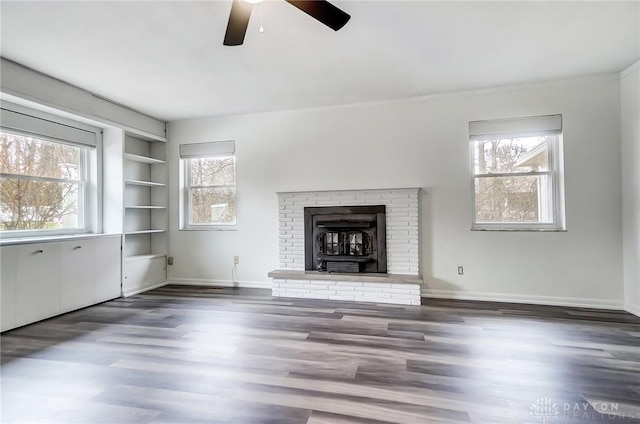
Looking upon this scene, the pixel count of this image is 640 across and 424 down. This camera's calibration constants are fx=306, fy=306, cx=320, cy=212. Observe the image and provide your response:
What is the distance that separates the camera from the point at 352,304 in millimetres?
3547

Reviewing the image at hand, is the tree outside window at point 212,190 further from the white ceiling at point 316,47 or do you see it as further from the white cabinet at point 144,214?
the white ceiling at point 316,47

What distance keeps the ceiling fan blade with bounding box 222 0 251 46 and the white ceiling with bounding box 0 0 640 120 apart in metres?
0.23

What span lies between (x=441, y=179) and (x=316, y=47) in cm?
216

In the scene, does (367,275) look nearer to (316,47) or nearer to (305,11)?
(316,47)

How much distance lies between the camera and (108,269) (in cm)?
380

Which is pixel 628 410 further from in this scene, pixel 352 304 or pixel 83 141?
pixel 83 141

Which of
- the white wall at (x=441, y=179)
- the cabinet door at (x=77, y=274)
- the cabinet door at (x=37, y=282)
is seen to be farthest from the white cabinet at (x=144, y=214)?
the cabinet door at (x=37, y=282)

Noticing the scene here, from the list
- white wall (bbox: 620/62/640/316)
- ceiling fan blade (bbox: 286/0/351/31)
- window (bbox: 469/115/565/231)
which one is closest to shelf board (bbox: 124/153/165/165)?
ceiling fan blade (bbox: 286/0/351/31)

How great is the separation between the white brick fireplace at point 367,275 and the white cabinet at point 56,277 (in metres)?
2.07

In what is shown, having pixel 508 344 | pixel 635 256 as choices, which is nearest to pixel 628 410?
pixel 508 344

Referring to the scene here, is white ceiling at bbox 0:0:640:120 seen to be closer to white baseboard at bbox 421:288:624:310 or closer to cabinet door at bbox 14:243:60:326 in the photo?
cabinet door at bbox 14:243:60:326

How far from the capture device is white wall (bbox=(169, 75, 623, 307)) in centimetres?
331

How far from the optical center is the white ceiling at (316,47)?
2.14 m

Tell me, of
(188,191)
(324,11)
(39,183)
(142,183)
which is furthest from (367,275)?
(39,183)
